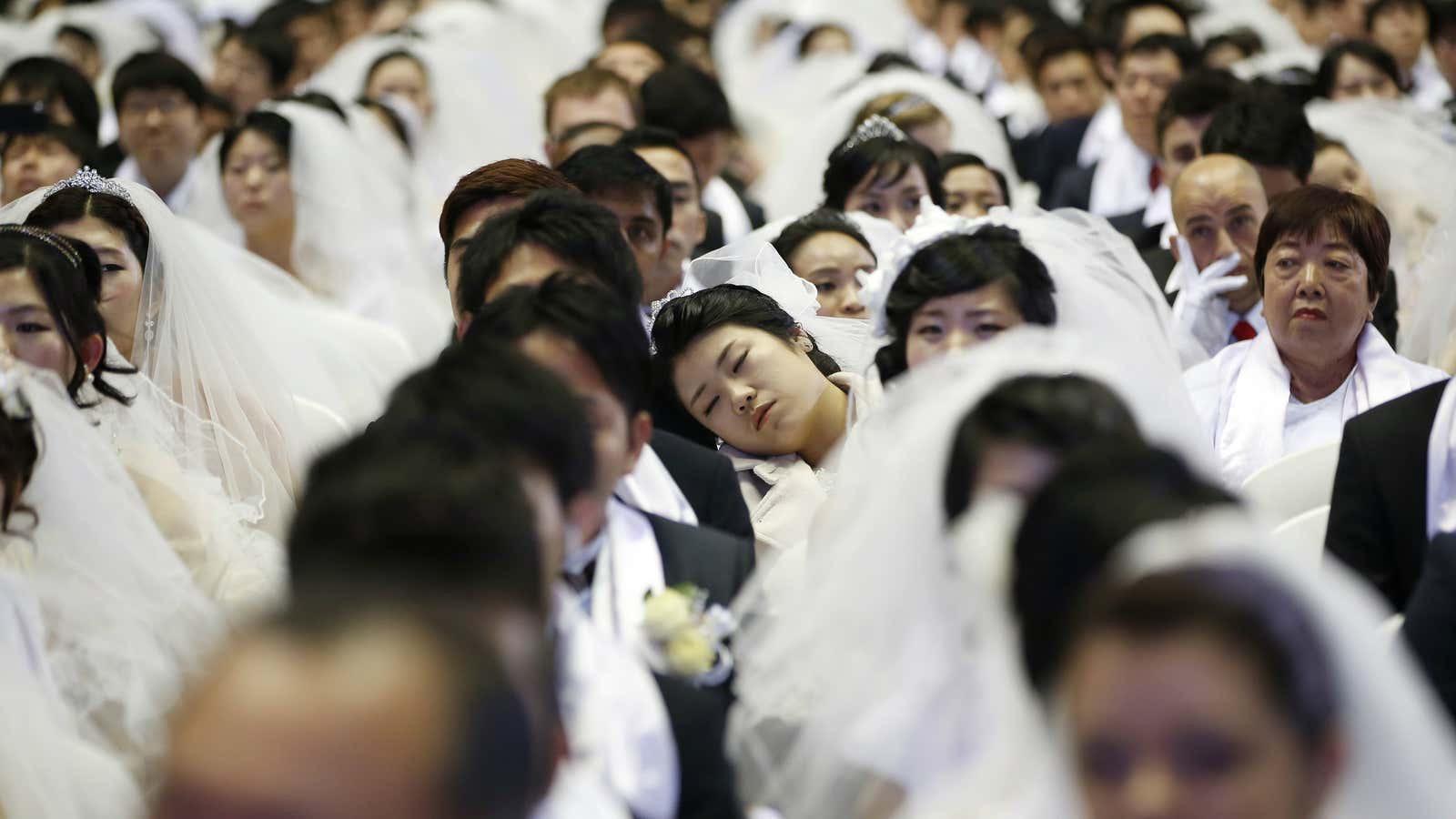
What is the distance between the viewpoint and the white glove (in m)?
4.27

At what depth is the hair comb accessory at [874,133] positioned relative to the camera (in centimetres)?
479

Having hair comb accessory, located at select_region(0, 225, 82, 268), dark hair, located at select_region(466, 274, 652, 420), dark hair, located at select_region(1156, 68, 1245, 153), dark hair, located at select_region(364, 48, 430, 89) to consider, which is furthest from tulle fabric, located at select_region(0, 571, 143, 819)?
dark hair, located at select_region(364, 48, 430, 89)

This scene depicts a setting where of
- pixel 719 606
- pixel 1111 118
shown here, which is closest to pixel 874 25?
pixel 1111 118

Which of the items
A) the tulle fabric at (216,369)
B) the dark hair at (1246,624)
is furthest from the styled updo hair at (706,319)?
the dark hair at (1246,624)

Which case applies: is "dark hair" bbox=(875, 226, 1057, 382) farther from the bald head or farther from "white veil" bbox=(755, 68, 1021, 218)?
"white veil" bbox=(755, 68, 1021, 218)

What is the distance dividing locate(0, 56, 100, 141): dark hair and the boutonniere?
192 inches

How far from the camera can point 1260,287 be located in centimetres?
380

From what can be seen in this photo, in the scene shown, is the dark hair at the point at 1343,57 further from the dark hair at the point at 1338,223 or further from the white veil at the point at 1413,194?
the dark hair at the point at 1338,223

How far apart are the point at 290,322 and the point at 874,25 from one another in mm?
7591

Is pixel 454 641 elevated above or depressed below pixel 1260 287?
above

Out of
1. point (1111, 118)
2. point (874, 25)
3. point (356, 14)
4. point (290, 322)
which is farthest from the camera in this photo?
point (874, 25)

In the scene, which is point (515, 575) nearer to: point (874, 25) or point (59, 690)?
point (59, 690)

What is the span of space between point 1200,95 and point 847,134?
3.44 feet

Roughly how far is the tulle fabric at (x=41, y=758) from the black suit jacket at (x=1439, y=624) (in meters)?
1.56
